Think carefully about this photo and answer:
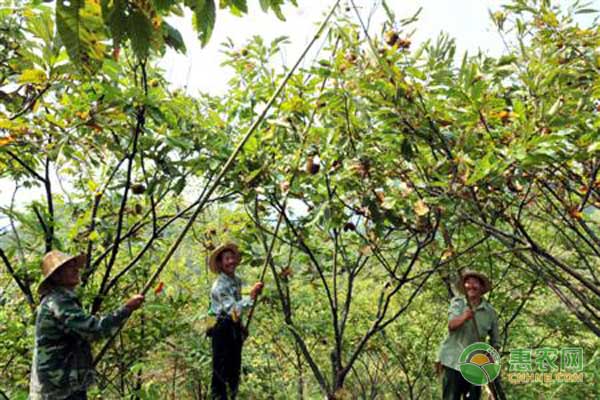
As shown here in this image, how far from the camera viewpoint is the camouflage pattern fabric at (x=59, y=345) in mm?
2189


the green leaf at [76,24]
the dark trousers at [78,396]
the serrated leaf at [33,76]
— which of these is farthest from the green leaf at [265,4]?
the dark trousers at [78,396]

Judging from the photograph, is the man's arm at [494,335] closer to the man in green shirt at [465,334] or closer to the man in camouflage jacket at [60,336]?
the man in green shirt at [465,334]

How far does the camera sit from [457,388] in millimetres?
3600

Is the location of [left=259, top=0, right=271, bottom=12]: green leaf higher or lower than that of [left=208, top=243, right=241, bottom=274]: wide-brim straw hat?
lower

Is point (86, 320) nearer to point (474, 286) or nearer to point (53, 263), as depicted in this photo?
point (53, 263)

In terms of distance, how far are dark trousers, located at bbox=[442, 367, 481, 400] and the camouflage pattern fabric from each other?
2809 millimetres

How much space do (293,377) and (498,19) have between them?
6.96 metres

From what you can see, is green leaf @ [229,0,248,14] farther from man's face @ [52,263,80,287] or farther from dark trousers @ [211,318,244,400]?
dark trousers @ [211,318,244,400]

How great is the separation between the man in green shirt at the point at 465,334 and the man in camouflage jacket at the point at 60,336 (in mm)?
2689

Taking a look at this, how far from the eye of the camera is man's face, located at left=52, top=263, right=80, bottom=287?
229 cm

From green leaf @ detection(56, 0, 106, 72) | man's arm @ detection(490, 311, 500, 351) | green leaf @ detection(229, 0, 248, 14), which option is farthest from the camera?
man's arm @ detection(490, 311, 500, 351)

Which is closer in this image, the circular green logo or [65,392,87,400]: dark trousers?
[65,392,87,400]: dark trousers

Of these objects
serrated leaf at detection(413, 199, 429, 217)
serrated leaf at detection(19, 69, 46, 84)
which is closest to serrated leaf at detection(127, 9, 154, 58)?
serrated leaf at detection(19, 69, 46, 84)

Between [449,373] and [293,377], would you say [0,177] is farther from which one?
[293,377]
